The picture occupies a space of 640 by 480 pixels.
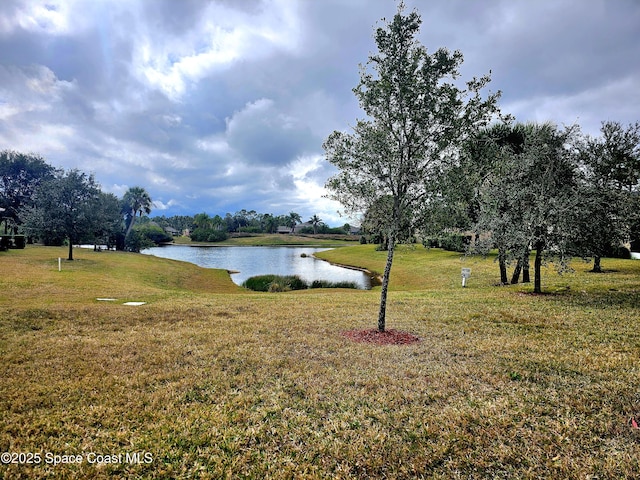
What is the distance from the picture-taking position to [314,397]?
5.39m

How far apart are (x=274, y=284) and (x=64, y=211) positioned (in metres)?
22.8

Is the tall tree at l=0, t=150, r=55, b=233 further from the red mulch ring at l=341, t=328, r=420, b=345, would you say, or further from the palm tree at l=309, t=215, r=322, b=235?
the palm tree at l=309, t=215, r=322, b=235

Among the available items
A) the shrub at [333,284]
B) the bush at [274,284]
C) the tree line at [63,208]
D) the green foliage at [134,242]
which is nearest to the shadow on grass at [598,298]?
the shrub at [333,284]

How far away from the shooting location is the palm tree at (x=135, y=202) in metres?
61.1

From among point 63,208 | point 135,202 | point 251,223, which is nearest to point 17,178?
point 135,202

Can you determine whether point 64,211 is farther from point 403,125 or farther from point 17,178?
point 403,125

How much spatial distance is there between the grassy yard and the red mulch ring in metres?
0.45

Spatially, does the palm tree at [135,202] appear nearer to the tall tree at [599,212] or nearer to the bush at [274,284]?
the bush at [274,284]

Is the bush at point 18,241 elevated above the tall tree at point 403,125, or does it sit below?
below

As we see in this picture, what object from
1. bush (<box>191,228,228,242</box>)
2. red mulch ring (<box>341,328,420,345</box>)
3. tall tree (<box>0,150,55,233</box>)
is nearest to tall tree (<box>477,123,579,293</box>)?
red mulch ring (<box>341,328,420,345</box>)

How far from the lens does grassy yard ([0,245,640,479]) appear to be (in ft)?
12.6

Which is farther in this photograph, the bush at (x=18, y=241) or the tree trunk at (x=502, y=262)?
the bush at (x=18, y=241)

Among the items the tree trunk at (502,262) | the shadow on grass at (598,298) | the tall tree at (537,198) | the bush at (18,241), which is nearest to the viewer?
the shadow on grass at (598,298)

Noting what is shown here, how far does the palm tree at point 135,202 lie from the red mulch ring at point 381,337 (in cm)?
6404
